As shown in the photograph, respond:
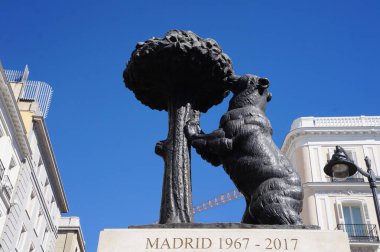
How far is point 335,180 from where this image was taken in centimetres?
2719

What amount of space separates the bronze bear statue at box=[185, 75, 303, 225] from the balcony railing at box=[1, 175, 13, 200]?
22441 mm

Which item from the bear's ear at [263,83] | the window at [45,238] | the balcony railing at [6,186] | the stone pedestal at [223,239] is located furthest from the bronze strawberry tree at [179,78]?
the window at [45,238]

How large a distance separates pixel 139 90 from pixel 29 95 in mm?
29308

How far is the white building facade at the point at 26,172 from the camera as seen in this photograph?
83.0 feet

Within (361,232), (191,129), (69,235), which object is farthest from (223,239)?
(69,235)

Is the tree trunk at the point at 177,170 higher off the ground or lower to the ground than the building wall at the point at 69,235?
lower

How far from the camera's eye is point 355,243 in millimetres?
Result: 23328

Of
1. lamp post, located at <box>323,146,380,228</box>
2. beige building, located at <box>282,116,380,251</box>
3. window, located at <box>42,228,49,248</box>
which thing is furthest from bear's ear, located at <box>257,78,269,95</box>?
window, located at <box>42,228,49,248</box>

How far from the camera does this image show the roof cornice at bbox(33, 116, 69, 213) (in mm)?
30666

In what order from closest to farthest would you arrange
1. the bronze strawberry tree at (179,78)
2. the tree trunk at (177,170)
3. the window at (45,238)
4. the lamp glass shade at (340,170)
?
the tree trunk at (177,170)
the bronze strawberry tree at (179,78)
the lamp glass shade at (340,170)
the window at (45,238)

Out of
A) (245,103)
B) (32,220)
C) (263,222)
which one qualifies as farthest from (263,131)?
(32,220)

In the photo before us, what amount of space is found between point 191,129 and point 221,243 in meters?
1.64

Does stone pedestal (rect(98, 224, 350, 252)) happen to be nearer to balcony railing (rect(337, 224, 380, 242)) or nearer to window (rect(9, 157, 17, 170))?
balcony railing (rect(337, 224, 380, 242))

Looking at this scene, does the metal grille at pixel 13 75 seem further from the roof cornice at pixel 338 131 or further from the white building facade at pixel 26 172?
the roof cornice at pixel 338 131
